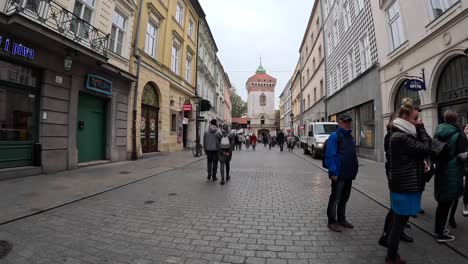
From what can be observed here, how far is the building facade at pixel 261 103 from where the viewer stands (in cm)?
7419

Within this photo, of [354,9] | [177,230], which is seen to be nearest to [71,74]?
[177,230]

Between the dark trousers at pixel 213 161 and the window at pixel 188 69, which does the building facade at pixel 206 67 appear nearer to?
the window at pixel 188 69

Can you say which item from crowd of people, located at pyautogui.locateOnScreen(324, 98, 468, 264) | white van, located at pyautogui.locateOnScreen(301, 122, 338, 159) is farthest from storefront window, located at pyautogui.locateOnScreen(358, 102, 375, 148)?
crowd of people, located at pyautogui.locateOnScreen(324, 98, 468, 264)

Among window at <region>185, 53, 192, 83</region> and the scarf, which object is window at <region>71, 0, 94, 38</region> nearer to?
the scarf

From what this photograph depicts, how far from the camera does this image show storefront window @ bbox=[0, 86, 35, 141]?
734 centimetres

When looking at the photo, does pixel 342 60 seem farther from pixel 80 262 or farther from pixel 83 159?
pixel 80 262

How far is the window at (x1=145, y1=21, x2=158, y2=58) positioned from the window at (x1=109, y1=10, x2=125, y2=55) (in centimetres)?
216

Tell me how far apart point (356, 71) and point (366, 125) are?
12.9ft

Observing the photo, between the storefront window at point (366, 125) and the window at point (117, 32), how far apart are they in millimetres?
13972

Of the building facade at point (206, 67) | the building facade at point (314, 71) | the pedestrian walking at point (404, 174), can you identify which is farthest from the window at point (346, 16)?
the pedestrian walking at point (404, 174)

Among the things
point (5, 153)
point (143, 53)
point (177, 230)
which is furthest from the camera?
point (143, 53)

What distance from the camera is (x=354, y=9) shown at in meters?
17.1

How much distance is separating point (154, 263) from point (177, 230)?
0.97 metres

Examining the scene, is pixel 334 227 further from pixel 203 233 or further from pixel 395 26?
pixel 395 26
